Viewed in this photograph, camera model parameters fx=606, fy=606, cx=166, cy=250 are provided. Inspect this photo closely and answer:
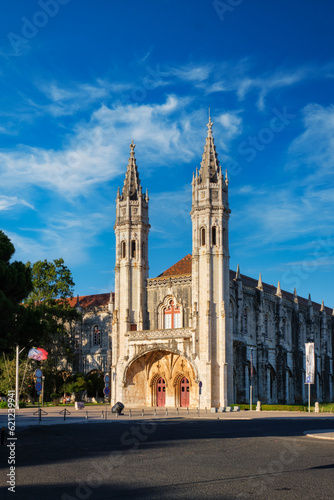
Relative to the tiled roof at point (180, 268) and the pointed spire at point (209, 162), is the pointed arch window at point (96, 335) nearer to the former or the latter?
the tiled roof at point (180, 268)

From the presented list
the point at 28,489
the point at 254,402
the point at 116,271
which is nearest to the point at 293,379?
the point at 254,402

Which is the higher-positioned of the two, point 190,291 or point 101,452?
point 190,291

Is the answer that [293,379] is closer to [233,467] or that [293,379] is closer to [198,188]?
[198,188]

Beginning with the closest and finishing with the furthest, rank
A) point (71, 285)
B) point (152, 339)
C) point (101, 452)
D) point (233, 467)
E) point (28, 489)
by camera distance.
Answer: point (28, 489) → point (233, 467) → point (101, 452) → point (152, 339) → point (71, 285)

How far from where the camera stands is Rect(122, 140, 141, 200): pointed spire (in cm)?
5866

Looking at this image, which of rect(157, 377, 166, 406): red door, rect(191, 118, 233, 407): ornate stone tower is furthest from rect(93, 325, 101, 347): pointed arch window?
rect(191, 118, 233, 407): ornate stone tower

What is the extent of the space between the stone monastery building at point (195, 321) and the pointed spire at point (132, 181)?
106mm

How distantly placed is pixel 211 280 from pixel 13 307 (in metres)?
26.4

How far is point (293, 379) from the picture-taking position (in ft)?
216

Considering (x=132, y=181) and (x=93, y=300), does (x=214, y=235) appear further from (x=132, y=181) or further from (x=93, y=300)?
(x=93, y=300)

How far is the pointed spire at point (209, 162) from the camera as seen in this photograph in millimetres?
54219

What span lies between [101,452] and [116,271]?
39265 mm

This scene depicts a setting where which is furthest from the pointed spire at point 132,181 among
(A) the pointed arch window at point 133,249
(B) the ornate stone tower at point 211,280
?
(B) the ornate stone tower at point 211,280

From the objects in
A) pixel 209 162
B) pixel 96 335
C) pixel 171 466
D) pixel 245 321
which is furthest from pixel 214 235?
pixel 171 466
